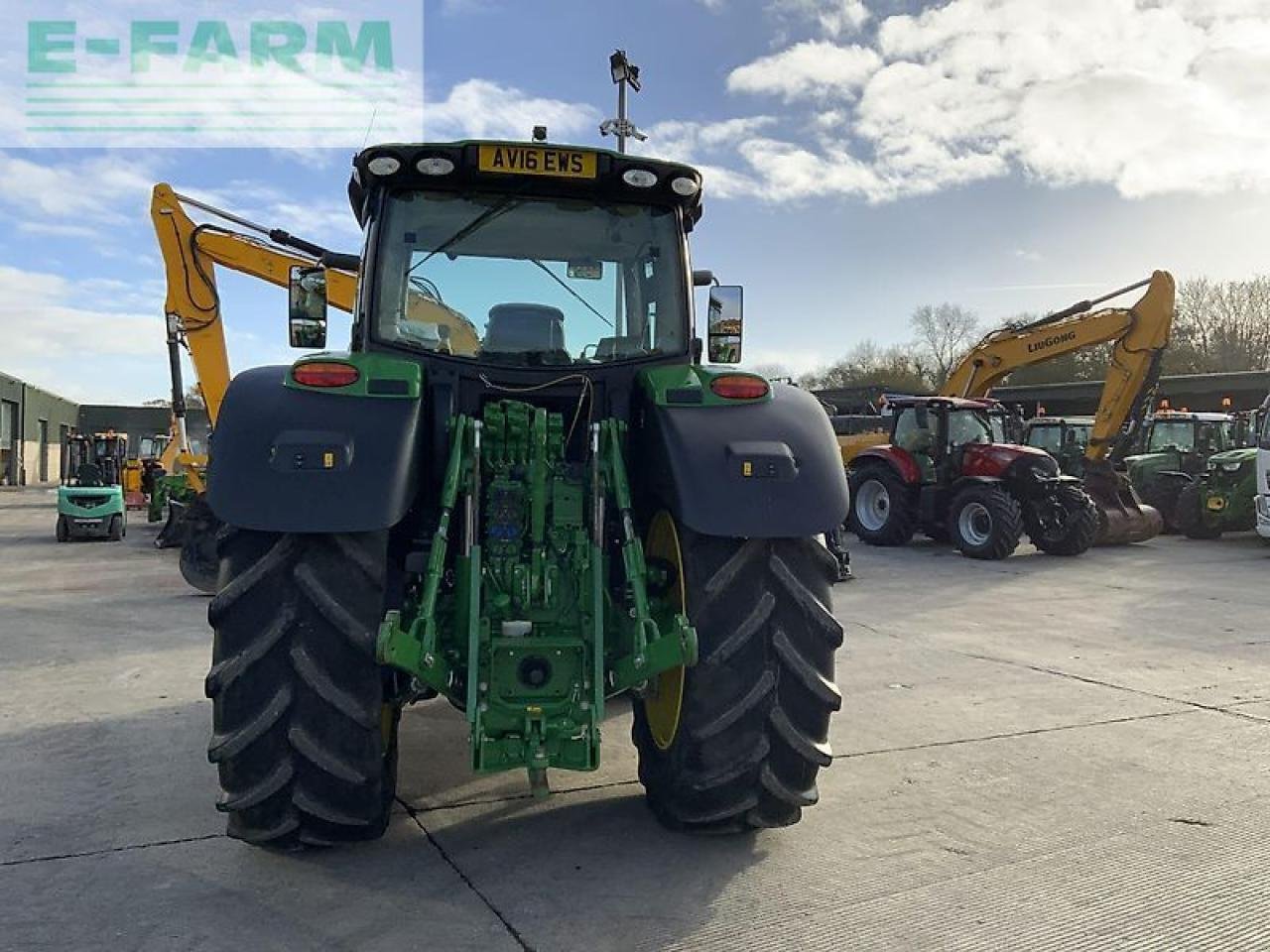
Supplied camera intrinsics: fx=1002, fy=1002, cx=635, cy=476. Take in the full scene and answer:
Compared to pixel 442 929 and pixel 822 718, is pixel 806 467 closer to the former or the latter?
pixel 822 718

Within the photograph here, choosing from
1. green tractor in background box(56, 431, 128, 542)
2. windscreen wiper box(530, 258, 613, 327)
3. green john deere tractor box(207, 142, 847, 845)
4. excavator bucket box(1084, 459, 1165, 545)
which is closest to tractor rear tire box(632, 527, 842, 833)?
green john deere tractor box(207, 142, 847, 845)

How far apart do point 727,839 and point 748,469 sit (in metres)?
1.35

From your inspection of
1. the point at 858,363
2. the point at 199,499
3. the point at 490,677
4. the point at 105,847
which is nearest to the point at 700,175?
the point at 490,677

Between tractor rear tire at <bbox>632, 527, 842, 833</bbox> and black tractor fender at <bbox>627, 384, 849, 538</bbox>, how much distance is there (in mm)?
163

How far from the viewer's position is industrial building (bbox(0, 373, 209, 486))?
46.8 m

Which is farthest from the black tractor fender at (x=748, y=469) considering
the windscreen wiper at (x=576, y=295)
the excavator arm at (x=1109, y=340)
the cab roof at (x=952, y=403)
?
the excavator arm at (x=1109, y=340)

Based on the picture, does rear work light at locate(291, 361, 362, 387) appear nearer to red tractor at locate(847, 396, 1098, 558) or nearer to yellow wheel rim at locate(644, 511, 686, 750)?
yellow wheel rim at locate(644, 511, 686, 750)

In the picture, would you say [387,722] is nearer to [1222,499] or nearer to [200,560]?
[200,560]

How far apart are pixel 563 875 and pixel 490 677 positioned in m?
0.69

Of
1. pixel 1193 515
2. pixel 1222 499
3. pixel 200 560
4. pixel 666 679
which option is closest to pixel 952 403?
pixel 1222 499

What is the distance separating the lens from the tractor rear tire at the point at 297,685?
3.20m

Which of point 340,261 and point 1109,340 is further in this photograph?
point 1109,340

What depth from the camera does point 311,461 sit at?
10.5 ft

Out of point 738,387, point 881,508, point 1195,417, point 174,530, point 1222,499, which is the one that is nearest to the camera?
point 738,387
